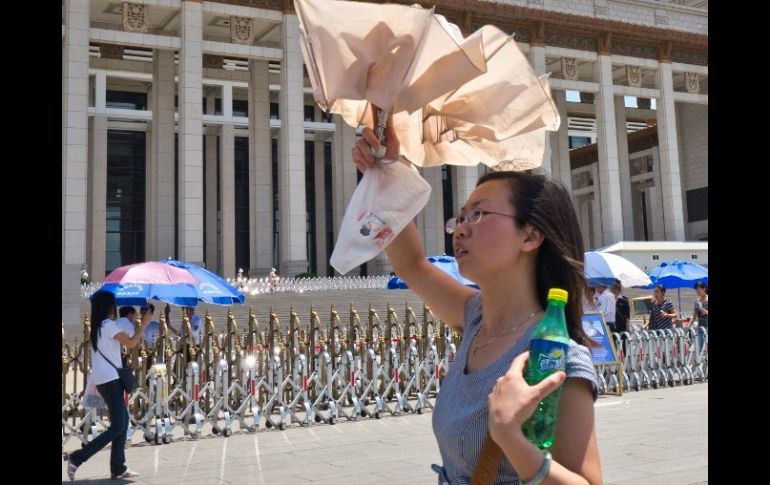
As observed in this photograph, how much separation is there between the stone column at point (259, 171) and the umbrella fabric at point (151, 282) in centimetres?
2671

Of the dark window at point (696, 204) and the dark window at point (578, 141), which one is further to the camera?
the dark window at point (578, 141)

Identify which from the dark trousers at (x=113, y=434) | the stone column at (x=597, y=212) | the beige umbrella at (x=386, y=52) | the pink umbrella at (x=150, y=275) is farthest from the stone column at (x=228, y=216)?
the beige umbrella at (x=386, y=52)

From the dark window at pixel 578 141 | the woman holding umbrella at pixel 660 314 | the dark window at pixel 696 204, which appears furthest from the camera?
the dark window at pixel 578 141

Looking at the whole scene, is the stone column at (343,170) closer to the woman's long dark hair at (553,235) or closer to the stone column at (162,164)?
the stone column at (162,164)

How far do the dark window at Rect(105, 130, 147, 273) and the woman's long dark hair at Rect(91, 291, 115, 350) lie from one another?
136 feet

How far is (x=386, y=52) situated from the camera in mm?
2010

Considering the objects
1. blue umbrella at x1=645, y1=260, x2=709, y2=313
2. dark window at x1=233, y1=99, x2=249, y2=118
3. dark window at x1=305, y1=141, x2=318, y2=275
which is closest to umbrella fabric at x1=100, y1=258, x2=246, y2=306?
blue umbrella at x1=645, y1=260, x2=709, y2=313

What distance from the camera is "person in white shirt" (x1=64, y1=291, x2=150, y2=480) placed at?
21.7 feet

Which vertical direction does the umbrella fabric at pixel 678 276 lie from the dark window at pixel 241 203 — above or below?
below

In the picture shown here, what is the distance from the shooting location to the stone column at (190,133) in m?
31.7

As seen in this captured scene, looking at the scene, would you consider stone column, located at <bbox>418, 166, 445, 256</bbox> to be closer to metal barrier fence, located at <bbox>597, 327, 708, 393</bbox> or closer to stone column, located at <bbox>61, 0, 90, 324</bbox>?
stone column, located at <bbox>61, 0, 90, 324</bbox>

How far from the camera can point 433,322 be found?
11.4 meters

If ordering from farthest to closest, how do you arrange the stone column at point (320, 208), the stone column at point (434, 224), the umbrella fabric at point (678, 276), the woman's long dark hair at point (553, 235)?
the stone column at point (320, 208) → the stone column at point (434, 224) → the umbrella fabric at point (678, 276) → the woman's long dark hair at point (553, 235)

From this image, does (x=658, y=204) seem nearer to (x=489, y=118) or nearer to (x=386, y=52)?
(x=489, y=118)
